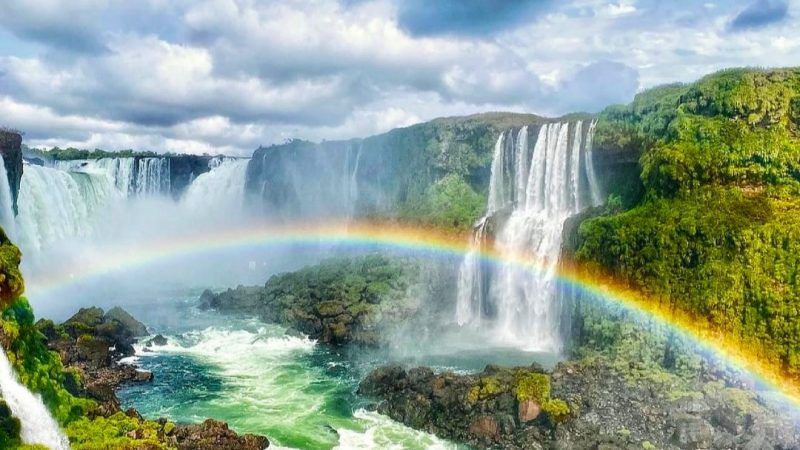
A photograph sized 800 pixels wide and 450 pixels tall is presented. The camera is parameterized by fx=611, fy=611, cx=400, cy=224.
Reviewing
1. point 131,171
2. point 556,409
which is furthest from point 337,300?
point 131,171

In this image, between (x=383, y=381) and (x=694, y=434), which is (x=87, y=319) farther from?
(x=694, y=434)

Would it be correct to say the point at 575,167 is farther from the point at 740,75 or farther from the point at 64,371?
the point at 64,371

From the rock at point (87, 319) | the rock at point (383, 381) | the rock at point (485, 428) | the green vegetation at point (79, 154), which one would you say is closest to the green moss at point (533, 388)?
the rock at point (485, 428)

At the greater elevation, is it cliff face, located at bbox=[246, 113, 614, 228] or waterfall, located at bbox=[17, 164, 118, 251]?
cliff face, located at bbox=[246, 113, 614, 228]

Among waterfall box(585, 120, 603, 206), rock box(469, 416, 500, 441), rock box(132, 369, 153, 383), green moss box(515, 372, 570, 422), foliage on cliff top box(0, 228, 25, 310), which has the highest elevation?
waterfall box(585, 120, 603, 206)

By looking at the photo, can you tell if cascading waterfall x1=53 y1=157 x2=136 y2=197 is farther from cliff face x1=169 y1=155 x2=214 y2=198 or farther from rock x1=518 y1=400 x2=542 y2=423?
rock x1=518 y1=400 x2=542 y2=423

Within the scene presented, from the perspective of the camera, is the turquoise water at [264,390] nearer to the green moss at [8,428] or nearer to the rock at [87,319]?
the rock at [87,319]

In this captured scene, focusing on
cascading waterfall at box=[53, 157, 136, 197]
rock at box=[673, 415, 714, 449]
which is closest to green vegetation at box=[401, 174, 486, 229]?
Answer: rock at box=[673, 415, 714, 449]
